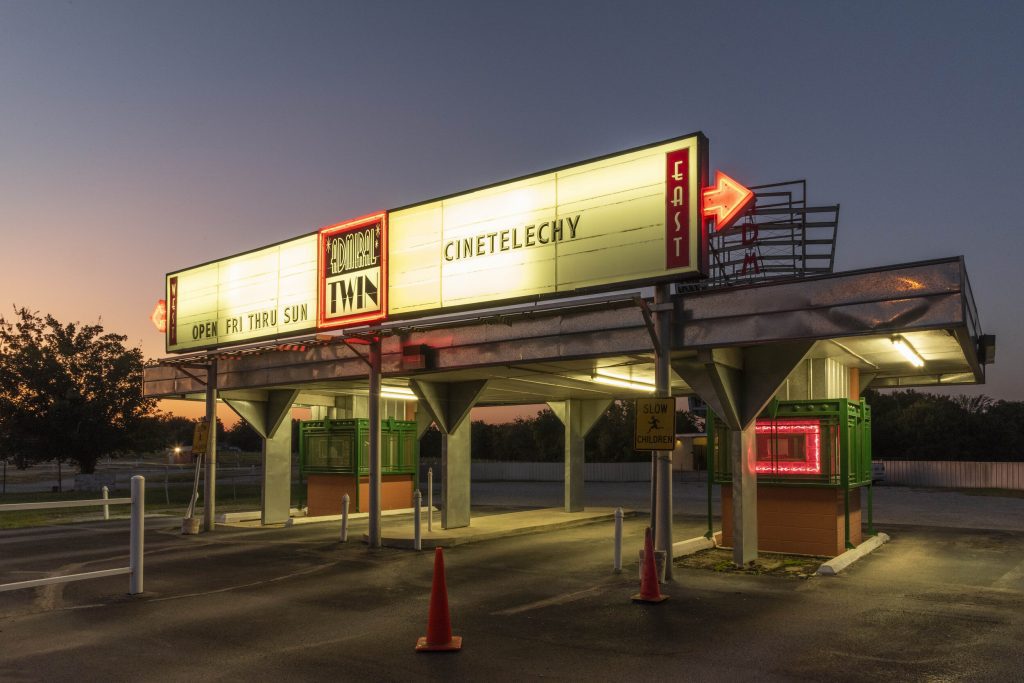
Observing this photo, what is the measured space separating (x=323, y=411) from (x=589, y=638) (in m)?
20.7

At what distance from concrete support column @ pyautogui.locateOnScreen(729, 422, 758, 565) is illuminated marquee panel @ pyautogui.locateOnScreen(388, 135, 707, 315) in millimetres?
3547

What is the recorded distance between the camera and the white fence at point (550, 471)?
55469mm

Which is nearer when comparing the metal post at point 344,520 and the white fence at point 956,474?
the metal post at point 344,520

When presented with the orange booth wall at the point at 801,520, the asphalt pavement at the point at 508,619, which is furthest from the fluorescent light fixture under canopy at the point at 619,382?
the orange booth wall at the point at 801,520

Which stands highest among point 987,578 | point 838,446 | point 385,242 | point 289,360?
point 385,242

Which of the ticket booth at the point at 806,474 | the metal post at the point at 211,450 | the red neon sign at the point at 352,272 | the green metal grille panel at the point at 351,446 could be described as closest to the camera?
the ticket booth at the point at 806,474

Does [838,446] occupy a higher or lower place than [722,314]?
lower

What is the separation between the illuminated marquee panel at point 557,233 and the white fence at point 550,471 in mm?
39043

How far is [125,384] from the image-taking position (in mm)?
47844

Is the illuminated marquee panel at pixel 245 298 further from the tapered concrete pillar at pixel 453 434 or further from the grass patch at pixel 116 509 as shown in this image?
the grass patch at pixel 116 509

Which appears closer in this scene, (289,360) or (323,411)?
(289,360)

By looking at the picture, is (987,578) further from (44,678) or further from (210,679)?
(44,678)

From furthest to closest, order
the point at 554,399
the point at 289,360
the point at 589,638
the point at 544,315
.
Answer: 1. the point at 554,399
2. the point at 289,360
3. the point at 544,315
4. the point at 589,638

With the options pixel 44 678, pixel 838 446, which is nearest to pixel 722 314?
pixel 838 446
